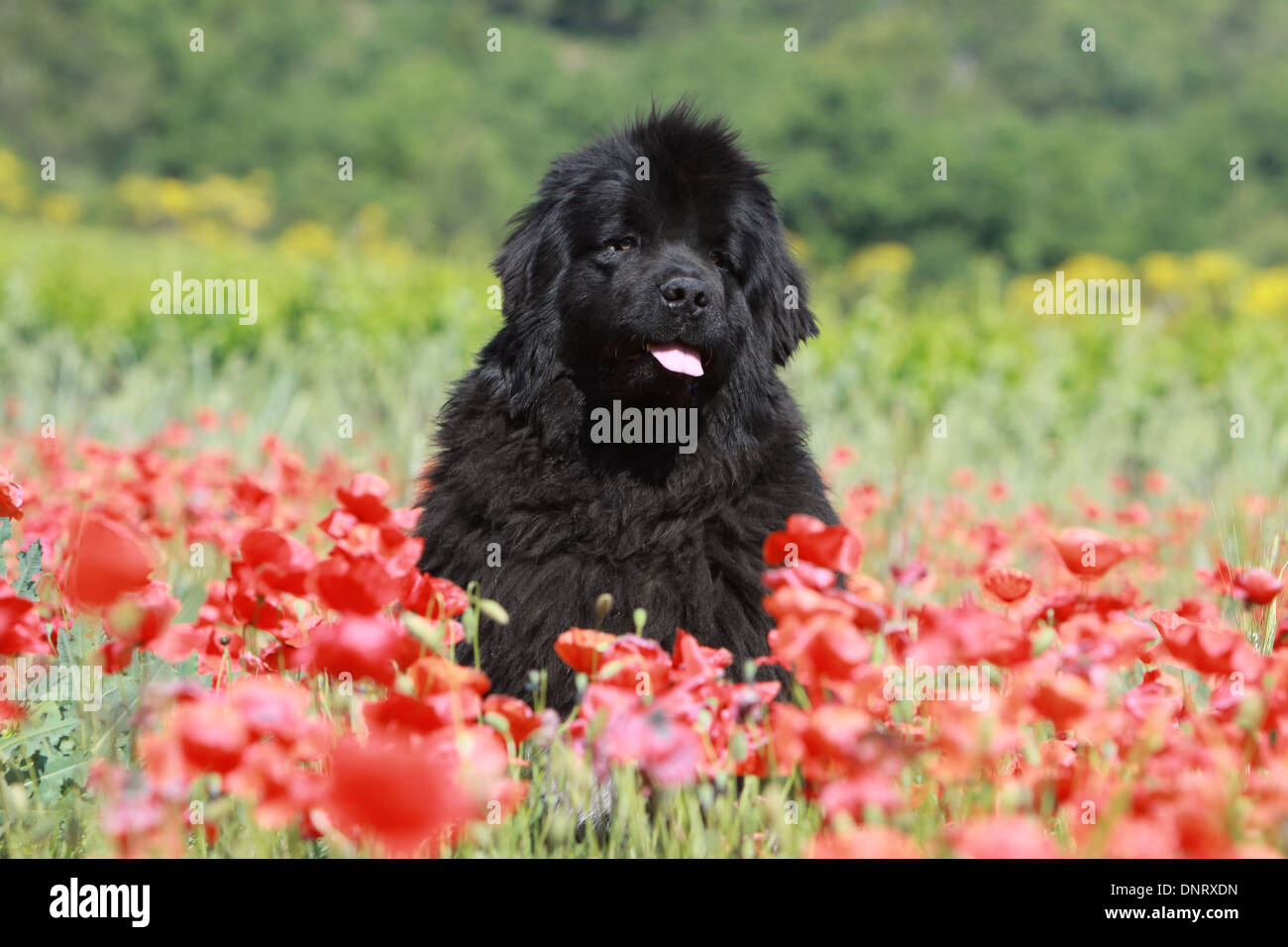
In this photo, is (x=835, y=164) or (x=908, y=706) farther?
(x=835, y=164)

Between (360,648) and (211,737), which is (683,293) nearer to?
(360,648)

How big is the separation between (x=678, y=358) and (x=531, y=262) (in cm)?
67

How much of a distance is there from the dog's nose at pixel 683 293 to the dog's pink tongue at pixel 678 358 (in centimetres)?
12

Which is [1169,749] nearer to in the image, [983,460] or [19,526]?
[19,526]

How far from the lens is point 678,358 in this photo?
133 inches

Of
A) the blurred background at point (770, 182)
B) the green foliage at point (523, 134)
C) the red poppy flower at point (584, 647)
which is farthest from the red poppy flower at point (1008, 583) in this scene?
the green foliage at point (523, 134)

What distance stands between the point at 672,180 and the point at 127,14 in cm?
6386

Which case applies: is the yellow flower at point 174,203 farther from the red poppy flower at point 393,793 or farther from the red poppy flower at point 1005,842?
the red poppy flower at point 1005,842

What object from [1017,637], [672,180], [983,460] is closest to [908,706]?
[1017,637]

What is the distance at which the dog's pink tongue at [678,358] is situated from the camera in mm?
3350

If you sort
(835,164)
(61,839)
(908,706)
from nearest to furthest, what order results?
1. (908,706)
2. (61,839)
3. (835,164)

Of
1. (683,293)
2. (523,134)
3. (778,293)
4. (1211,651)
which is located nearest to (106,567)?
(1211,651)

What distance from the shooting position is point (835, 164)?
175 ft
